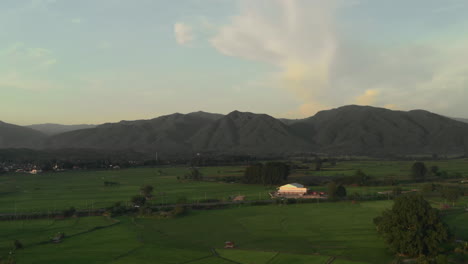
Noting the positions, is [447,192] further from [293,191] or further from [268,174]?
[268,174]

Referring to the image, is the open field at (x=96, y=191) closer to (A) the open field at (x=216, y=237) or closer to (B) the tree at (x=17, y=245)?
(A) the open field at (x=216, y=237)

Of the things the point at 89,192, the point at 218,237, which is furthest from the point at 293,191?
the point at 89,192

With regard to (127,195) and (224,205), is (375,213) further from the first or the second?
(127,195)

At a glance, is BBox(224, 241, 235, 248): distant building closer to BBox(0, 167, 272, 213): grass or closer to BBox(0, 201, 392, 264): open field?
BBox(0, 201, 392, 264): open field

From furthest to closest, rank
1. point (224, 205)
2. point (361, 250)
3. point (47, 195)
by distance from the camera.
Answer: point (47, 195), point (224, 205), point (361, 250)

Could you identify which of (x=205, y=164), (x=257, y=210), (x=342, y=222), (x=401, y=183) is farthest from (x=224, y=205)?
(x=205, y=164)

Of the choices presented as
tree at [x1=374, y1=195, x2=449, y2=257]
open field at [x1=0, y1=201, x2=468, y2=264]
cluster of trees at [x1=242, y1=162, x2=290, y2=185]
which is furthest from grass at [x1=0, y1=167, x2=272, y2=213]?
tree at [x1=374, y1=195, x2=449, y2=257]
